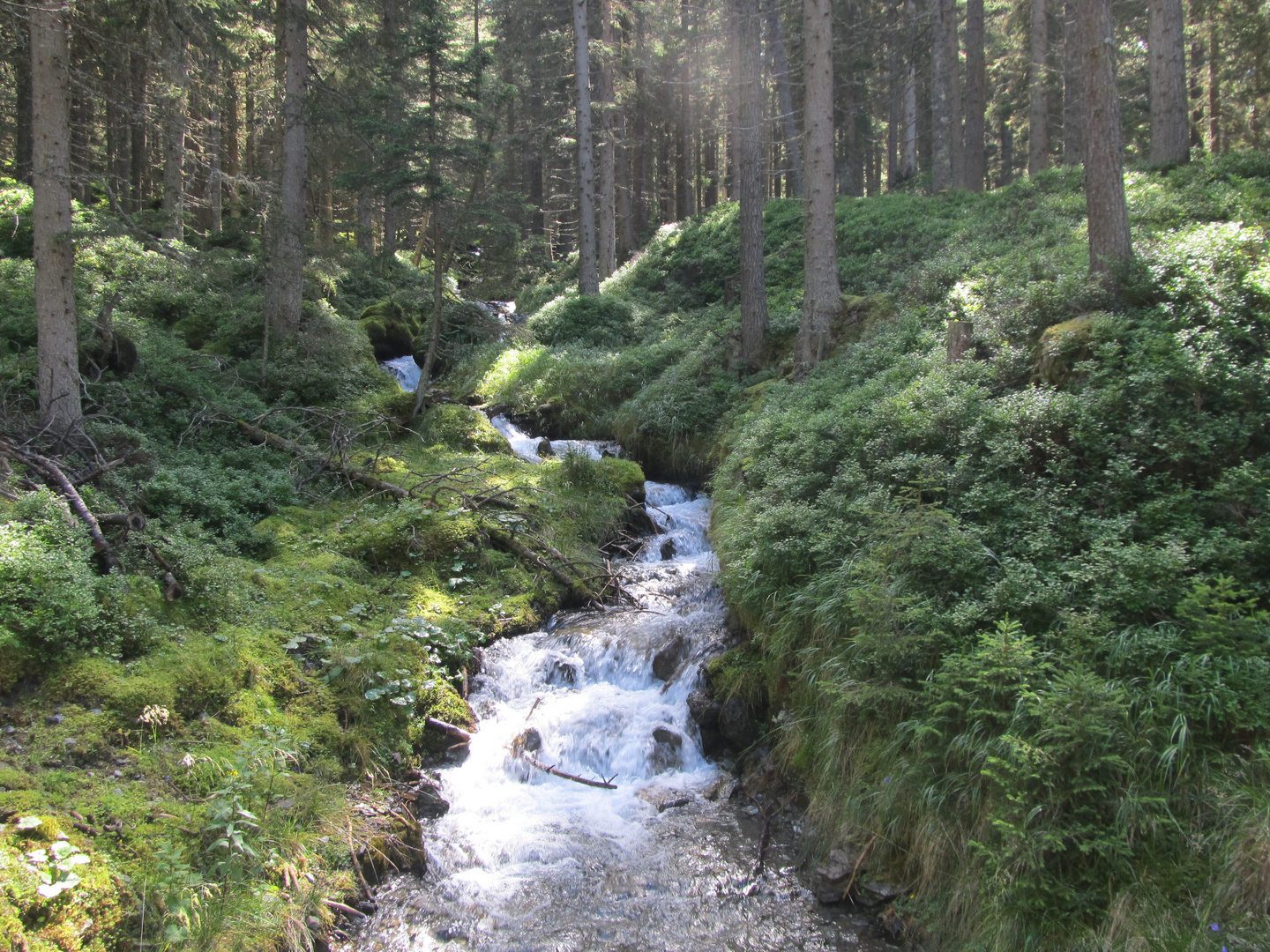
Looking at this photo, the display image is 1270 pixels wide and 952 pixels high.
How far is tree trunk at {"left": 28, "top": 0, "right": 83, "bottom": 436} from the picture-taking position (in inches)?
284

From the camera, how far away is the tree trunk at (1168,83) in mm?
14086

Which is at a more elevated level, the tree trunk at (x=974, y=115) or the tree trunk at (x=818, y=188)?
the tree trunk at (x=974, y=115)

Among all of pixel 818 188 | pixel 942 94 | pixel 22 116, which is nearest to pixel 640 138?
pixel 942 94

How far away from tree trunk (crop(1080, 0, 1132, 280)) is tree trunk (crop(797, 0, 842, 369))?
3864mm

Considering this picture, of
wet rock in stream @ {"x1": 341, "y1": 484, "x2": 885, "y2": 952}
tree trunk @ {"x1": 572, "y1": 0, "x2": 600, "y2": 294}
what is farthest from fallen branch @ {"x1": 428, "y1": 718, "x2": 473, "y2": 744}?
tree trunk @ {"x1": 572, "y1": 0, "x2": 600, "y2": 294}

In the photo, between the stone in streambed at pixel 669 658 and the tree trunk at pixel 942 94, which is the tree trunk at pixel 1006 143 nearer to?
the tree trunk at pixel 942 94

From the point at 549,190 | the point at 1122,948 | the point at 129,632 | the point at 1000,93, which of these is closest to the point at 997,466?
the point at 1122,948

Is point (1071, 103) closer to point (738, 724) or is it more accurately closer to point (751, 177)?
point (751, 177)

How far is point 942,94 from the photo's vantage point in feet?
76.0

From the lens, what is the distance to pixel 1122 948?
3338 millimetres

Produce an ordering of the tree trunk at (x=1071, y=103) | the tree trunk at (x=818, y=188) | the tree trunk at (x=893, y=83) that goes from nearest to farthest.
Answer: the tree trunk at (x=818, y=188) < the tree trunk at (x=1071, y=103) < the tree trunk at (x=893, y=83)

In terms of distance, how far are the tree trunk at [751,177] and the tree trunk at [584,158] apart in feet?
26.4

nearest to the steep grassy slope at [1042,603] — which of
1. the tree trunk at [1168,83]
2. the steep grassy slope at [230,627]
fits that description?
the steep grassy slope at [230,627]

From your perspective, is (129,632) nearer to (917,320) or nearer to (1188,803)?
(1188,803)
